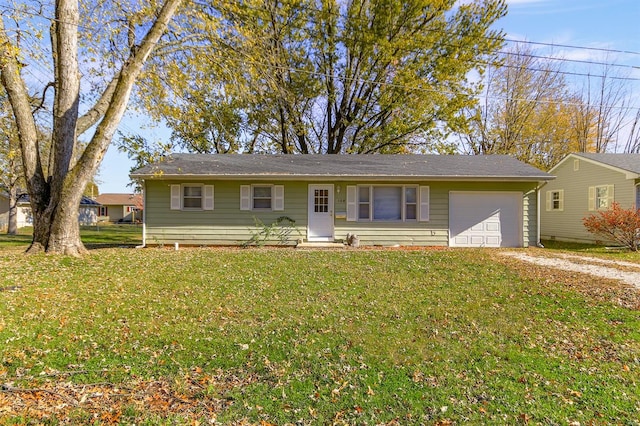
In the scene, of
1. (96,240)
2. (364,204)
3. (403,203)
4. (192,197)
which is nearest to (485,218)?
(403,203)

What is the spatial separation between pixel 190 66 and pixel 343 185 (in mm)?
5986

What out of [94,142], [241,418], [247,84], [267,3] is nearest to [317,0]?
[267,3]

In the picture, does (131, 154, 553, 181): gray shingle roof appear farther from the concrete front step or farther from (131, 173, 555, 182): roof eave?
the concrete front step

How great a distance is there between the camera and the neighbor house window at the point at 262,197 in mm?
12477

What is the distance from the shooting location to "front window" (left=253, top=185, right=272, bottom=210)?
1257 centimetres

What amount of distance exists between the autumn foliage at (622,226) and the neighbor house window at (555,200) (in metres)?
4.00

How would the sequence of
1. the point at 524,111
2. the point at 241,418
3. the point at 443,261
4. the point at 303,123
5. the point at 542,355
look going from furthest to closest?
the point at 524,111
the point at 303,123
the point at 443,261
the point at 542,355
the point at 241,418

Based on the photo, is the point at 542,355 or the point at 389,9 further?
the point at 389,9

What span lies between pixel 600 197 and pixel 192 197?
15.9 m

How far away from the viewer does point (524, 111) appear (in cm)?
2267

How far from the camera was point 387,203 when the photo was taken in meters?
12.6

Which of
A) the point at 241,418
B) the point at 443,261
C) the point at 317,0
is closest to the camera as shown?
the point at 241,418

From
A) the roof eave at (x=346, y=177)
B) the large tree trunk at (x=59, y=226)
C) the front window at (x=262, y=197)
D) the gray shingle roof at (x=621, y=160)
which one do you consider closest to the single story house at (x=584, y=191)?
the gray shingle roof at (x=621, y=160)

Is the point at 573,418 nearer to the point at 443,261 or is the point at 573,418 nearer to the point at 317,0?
the point at 443,261
